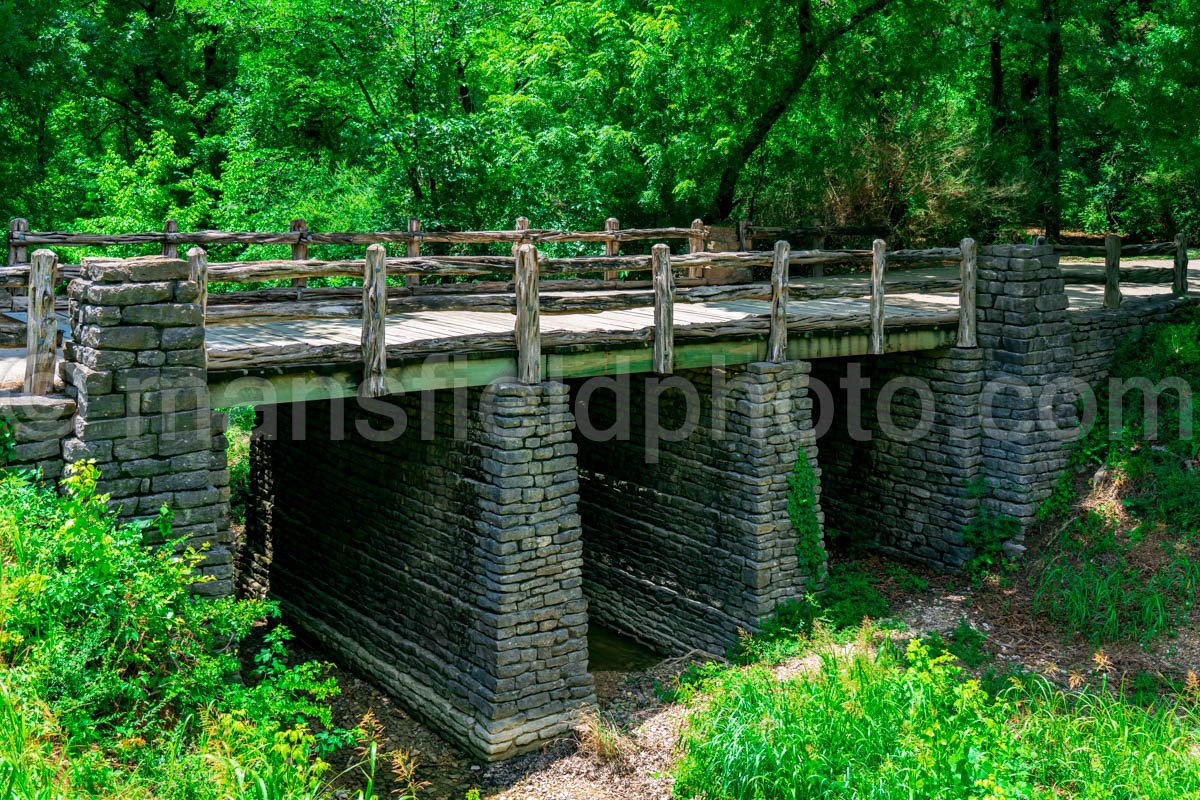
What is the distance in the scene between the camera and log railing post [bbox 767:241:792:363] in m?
9.95

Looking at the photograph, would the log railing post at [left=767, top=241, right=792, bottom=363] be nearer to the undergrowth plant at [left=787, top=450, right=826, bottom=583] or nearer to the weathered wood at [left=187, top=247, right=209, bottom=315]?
the undergrowth plant at [left=787, top=450, right=826, bottom=583]

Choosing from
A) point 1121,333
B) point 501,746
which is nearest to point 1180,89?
point 1121,333

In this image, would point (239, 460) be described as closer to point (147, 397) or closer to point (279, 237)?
point (279, 237)

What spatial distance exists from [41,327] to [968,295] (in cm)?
890

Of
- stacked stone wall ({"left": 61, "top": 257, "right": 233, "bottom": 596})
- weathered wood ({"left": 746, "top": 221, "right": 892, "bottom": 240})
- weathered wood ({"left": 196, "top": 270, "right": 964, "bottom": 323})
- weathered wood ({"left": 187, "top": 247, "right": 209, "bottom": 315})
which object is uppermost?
weathered wood ({"left": 746, "top": 221, "right": 892, "bottom": 240})

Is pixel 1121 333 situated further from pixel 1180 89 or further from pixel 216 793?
pixel 216 793

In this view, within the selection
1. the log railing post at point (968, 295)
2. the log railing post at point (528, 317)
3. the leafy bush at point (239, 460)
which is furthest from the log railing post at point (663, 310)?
the leafy bush at point (239, 460)

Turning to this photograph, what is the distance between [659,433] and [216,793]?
6.65 m

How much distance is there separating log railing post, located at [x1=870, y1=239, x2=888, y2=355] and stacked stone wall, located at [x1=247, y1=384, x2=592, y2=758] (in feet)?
12.1

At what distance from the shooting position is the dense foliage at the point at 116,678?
16.8 ft

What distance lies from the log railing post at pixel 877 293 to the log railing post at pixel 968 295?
1254 millimetres

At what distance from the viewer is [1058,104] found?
2009cm

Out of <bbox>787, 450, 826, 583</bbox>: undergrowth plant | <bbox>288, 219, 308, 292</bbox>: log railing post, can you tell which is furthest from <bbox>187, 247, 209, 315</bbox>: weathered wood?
<bbox>787, 450, 826, 583</bbox>: undergrowth plant

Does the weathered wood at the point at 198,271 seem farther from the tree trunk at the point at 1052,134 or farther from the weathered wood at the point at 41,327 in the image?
the tree trunk at the point at 1052,134
